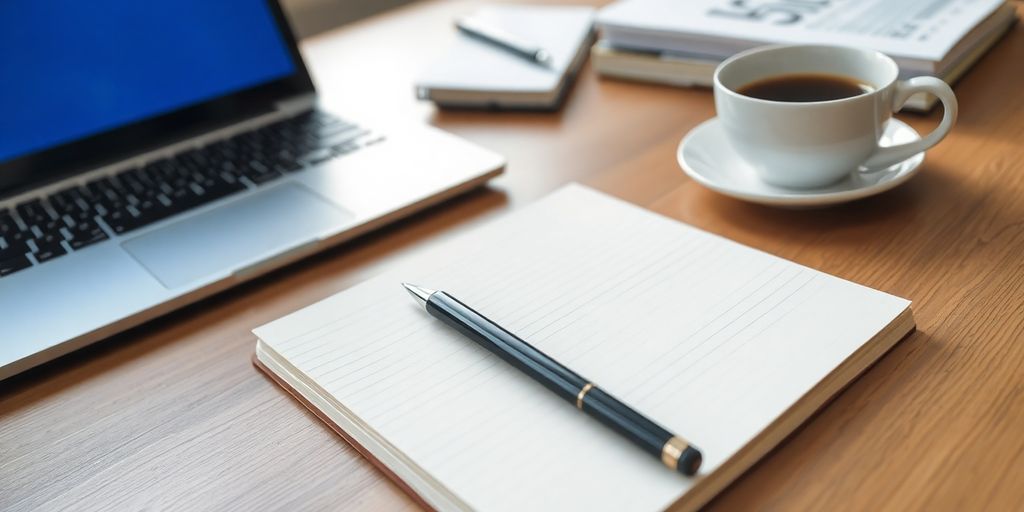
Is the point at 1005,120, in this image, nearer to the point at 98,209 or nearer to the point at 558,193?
the point at 558,193

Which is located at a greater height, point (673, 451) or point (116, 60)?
point (116, 60)

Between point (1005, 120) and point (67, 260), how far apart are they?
0.76 meters

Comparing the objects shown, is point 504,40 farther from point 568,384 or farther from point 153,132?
point 568,384

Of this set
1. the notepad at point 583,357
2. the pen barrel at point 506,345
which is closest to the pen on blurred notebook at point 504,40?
the notepad at point 583,357

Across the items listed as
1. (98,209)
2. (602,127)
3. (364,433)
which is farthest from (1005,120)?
(98,209)

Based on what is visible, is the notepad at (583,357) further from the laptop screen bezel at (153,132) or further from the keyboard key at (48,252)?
the laptop screen bezel at (153,132)

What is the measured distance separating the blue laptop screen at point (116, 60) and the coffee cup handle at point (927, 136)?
1.83 ft

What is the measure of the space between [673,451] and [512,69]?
1.98 ft

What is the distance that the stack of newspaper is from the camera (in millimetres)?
768

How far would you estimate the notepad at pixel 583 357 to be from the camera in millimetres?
415

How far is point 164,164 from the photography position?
0.78 meters

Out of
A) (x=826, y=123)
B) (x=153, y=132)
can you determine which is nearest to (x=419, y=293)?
(x=826, y=123)

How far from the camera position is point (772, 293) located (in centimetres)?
52

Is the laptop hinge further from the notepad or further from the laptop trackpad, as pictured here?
the notepad
